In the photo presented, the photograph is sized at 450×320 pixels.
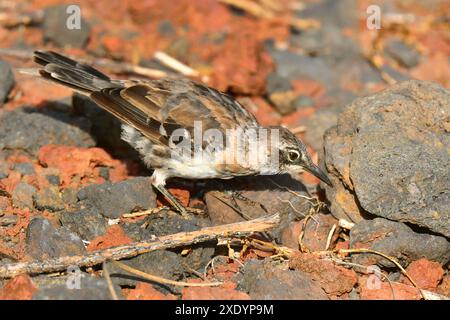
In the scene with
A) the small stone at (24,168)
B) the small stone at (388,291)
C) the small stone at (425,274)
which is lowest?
the small stone at (388,291)

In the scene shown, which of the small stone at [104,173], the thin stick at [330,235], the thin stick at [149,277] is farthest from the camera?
the small stone at [104,173]

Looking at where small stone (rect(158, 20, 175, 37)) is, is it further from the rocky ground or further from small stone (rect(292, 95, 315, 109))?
small stone (rect(292, 95, 315, 109))

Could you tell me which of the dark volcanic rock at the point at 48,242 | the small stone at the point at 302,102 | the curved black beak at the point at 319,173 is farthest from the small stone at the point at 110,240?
the small stone at the point at 302,102

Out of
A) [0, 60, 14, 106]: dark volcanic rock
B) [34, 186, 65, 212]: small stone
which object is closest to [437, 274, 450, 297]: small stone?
[34, 186, 65, 212]: small stone

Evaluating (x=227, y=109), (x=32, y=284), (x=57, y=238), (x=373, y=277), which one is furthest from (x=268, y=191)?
(x=32, y=284)

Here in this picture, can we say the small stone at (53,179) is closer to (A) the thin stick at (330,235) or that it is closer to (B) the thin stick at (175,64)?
(A) the thin stick at (330,235)

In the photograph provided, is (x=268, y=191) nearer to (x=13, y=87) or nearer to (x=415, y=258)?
(x=415, y=258)
